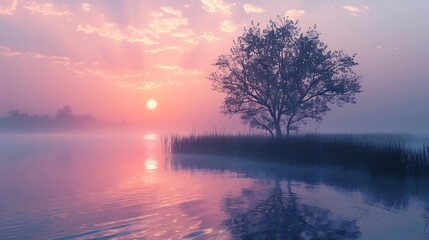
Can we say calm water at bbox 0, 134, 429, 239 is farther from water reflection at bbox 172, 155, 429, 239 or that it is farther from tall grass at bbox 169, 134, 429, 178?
tall grass at bbox 169, 134, 429, 178

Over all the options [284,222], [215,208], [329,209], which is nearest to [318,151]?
[329,209]

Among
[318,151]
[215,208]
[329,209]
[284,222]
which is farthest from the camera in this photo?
[318,151]

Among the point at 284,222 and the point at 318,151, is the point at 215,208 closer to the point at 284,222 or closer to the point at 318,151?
the point at 284,222

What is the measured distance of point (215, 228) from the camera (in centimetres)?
852

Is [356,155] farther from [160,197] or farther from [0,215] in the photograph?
[0,215]

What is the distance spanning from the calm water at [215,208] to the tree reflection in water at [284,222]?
0.02 meters

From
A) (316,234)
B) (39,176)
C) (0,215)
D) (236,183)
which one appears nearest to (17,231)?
(0,215)

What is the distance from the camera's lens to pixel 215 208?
10.8 m

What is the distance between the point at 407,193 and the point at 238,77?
22940 mm

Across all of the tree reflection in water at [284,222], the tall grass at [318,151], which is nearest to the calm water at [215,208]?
the tree reflection in water at [284,222]

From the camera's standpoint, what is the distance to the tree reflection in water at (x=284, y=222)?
7984mm

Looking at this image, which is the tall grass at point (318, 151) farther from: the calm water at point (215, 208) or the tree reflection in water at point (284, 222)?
the tree reflection in water at point (284, 222)

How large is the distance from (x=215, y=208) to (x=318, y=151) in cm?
1247

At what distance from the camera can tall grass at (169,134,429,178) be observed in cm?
1588
